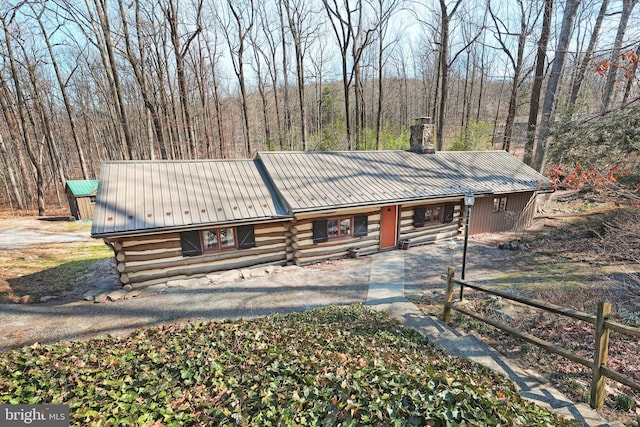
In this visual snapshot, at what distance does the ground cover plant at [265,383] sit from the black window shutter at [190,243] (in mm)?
4169

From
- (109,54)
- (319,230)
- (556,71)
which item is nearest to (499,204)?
(556,71)

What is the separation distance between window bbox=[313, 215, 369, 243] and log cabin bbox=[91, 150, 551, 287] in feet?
0.14

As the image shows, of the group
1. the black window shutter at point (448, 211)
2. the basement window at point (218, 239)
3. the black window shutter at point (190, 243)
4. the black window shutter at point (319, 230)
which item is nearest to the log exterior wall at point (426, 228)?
the black window shutter at point (448, 211)

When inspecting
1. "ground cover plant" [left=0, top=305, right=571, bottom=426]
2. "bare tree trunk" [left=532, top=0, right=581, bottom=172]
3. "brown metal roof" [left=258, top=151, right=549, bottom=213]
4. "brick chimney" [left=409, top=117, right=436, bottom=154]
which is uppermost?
"bare tree trunk" [left=532, top=0, right=581, bottom=172]

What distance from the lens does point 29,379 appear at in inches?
158

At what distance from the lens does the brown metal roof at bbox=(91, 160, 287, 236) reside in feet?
30.0

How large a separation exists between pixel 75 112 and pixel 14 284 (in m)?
30.4

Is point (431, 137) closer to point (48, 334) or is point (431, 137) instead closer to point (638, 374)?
point (638, 374)

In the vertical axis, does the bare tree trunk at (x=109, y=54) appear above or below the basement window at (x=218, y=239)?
above

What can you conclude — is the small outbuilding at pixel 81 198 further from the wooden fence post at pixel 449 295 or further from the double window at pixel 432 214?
the wooden fence post at pixel 449 295

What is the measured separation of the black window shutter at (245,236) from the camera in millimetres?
10344

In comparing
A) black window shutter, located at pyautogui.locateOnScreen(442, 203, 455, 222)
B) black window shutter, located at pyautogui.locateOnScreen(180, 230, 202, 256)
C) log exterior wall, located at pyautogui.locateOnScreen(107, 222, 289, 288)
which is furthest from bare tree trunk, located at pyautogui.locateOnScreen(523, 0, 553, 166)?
black window shutter, located at pyautogui.locateOnScreen(180, 230, 202, 256)

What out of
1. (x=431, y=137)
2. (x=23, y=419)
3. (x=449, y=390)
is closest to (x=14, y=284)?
(x=23, y=419)

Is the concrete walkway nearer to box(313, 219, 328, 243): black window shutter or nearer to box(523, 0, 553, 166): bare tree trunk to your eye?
box(313, 219, 328, 243): black window shutter
